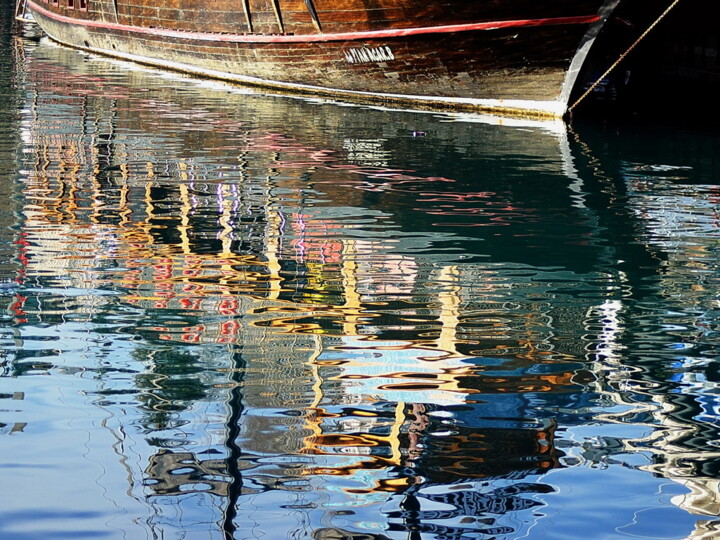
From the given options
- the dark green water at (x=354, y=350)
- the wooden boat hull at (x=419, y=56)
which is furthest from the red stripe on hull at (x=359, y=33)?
the dark green water at (x=354, y=350)

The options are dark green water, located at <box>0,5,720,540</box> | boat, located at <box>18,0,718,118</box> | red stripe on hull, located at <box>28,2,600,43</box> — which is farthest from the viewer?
boat, located at <box>18,0,718,118</box>

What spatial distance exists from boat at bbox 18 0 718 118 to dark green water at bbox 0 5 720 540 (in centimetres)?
390

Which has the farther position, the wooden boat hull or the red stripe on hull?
the wooden boat hull

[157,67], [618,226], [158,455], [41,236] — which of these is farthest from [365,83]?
[158,455]

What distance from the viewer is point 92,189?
9.78 meters

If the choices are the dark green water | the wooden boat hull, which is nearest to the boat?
the wooden boat hull

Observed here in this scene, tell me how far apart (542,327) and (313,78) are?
42.3ft

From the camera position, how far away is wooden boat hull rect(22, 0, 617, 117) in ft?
48.8

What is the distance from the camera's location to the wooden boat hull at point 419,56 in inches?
586

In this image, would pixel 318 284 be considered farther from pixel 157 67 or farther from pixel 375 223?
pixel 157 67

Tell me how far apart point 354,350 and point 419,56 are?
1126 centimetres

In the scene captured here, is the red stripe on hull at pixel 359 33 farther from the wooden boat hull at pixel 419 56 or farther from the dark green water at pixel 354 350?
the dark green water at pixel 354 350

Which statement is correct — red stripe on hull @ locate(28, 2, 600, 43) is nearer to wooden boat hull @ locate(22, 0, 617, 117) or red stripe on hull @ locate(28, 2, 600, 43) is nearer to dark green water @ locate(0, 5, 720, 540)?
wooden boat hull @ locate(22, 0, 617, 117)

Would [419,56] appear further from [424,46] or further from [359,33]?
[359,33]
